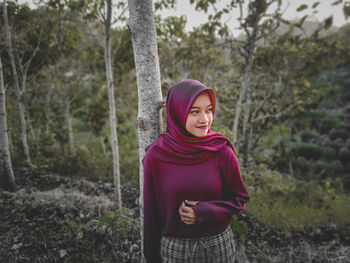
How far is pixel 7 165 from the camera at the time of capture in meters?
3.96

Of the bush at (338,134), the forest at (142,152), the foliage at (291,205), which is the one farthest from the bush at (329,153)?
the foliage at (291,205)

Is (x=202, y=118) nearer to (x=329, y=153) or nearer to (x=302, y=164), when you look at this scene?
(x=302, y=164)

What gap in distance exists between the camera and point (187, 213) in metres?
1.17

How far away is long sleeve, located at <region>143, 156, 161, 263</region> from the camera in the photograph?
125 cm

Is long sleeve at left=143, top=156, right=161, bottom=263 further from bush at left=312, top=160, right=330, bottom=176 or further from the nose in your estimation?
bush at left=312, top=160, right=330, bottom=176

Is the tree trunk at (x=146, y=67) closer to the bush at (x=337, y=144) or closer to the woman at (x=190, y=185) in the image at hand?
the woman at (x=190, y=185)

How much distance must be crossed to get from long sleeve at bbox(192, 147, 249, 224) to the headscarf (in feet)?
0.35

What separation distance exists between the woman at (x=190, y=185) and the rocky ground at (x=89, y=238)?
810 millimetres

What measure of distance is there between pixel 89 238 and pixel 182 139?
2.17m

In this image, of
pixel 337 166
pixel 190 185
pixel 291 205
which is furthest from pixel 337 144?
pixel 190 185

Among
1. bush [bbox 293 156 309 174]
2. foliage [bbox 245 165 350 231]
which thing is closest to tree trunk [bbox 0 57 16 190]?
foliage [bbox 245 165 350 231]

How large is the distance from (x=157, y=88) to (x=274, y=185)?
181 inches

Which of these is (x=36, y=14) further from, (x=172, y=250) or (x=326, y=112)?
(x=326, y=112)

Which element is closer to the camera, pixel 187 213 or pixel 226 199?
pixel 187 213
